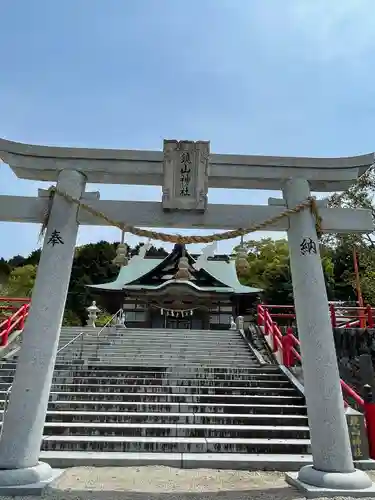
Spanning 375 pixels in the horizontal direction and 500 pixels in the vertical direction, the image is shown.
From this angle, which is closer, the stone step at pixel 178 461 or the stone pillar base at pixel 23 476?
the stone pillar base at pixel 23 476

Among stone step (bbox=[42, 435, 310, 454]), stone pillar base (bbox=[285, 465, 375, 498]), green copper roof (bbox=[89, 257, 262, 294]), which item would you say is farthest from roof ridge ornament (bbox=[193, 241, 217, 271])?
stone pillar base (bbox=[285, 465, 375, 498])

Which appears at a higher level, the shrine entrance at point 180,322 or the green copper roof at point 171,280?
the green copper roof at point 171,280

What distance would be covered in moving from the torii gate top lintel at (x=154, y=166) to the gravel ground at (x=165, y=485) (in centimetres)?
388

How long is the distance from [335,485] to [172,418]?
12.2 feet

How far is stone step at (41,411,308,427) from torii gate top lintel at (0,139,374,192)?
4.35 m

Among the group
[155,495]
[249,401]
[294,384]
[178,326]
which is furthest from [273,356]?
[178,326]

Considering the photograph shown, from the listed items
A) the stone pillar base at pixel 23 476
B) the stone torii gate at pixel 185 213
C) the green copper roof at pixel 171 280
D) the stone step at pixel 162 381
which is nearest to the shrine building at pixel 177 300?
the green copper roof at pixel 171 280

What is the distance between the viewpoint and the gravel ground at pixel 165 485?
4.14m

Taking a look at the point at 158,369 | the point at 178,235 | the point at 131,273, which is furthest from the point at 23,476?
the point at 131,273

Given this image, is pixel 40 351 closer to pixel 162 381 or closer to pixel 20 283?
pixel 162 381

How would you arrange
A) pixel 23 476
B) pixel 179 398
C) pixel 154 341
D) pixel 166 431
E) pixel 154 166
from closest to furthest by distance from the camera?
pixel 23 476 < pixel 154 166 < pixel 166 431 < pixel 179 398 < pixel 154 341

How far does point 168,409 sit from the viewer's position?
769 cm

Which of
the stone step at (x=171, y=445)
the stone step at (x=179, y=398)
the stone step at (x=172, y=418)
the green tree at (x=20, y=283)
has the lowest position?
the stone step at (x=171, y=445)

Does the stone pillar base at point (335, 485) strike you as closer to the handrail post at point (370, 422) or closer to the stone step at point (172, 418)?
the handrail post at point (370, 422)
